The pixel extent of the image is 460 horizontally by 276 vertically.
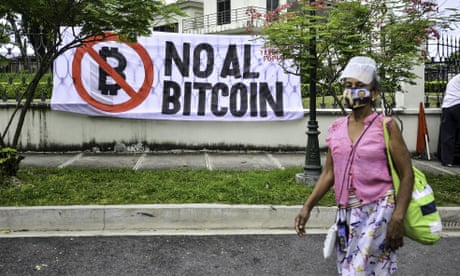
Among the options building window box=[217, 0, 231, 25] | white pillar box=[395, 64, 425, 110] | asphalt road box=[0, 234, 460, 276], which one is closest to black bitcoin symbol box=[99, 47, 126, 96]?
asphalt road box=[0, 234, 460, 276]

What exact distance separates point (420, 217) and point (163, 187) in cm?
443

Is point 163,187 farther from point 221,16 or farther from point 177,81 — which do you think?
point 221,16

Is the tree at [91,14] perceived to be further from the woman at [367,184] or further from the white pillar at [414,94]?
the white pillar at [414,94]

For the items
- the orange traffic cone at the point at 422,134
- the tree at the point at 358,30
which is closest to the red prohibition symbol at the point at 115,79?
the tree at the point at 358,30

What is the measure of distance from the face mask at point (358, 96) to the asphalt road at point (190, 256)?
210cm

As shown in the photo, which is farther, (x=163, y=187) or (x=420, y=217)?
(x=163, y=187)

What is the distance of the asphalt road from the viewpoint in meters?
4.23

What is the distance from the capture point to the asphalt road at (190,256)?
423 centimetres

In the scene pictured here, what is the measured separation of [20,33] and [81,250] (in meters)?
4.70

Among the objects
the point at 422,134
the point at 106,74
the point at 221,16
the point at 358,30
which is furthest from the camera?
the point at 221,16

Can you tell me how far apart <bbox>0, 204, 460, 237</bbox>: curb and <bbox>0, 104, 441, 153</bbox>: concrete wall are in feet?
13.2

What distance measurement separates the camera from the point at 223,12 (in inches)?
1479

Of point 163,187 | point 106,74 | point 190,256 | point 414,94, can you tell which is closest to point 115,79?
point 106,74

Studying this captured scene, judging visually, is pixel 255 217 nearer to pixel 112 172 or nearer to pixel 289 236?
pixel 289 236
